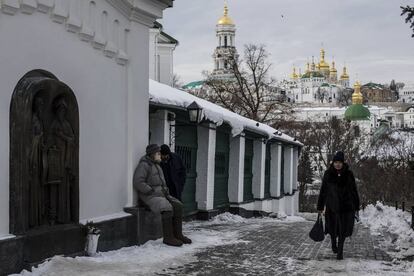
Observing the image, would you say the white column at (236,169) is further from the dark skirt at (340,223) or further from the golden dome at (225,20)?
the golden dome at (225,20)

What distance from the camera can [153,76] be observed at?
27531mm

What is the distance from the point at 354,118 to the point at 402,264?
102 m

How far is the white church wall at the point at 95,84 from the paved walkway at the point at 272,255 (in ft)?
5.46

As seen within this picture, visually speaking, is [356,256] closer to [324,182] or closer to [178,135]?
[324,182]

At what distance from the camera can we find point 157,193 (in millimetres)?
9344

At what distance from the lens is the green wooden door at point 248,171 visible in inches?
761

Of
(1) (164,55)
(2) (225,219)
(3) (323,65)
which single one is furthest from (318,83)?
(2) (225,219)

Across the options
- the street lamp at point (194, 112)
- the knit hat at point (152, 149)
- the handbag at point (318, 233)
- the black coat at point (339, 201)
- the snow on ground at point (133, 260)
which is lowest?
the snow on ground at point (133, 260)

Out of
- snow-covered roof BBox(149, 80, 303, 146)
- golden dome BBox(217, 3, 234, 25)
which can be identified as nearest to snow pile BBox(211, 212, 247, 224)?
snow-covered roof BBox(149, 80, 303, 146)

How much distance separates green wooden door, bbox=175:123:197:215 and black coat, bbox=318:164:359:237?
5.05 metres

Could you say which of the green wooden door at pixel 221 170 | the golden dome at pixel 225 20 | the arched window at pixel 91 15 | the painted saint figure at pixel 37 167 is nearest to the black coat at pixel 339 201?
the arched window at pixel 91 15

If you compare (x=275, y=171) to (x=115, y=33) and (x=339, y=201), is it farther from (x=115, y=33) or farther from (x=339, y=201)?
(x=115, y=33)

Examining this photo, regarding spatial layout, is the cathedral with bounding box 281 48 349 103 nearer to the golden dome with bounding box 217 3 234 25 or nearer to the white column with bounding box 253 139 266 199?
the golden dome with bounding box 217 3 234 25

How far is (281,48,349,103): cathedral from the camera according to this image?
166 metres
